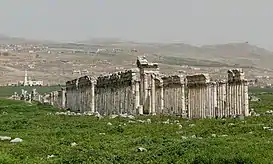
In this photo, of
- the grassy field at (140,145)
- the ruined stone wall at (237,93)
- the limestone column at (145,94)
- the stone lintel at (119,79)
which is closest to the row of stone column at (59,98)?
the stone lintel at (119,79)

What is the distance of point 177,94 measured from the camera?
45844 millimetres

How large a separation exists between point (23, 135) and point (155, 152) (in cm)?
904

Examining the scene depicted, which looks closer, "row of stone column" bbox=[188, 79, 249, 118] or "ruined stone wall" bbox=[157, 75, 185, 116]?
"row of stone column" bbox=[188, 79, 249, 118]

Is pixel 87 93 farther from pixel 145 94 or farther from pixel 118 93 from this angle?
pixel 145 94

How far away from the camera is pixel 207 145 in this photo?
1722 centimetres

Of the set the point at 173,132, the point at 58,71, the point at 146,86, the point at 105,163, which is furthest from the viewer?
the point at 58,71

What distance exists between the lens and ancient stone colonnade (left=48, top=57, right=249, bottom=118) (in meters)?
41.0

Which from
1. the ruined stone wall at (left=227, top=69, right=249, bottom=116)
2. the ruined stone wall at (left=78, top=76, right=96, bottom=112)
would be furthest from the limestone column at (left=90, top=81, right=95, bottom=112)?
the ruined stone wall at (left=227, top=69, right=249, bottom=116)

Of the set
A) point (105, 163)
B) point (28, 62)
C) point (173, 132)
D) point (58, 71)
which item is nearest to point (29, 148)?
point (105, 163)

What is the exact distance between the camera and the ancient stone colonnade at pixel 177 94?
1614 inches

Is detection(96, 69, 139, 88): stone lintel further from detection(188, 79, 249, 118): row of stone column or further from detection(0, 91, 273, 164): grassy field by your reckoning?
detection(0, 91, 273, 164): grassy field

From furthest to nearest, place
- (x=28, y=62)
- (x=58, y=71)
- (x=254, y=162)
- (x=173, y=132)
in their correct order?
(x=28, y=62), (x=58, y=71), (x=173, y=132), (x=254, y=162)

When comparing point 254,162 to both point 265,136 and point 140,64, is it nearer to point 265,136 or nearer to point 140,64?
point 265,136

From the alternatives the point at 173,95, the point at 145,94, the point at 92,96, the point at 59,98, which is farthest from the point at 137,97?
the point at 59,98
